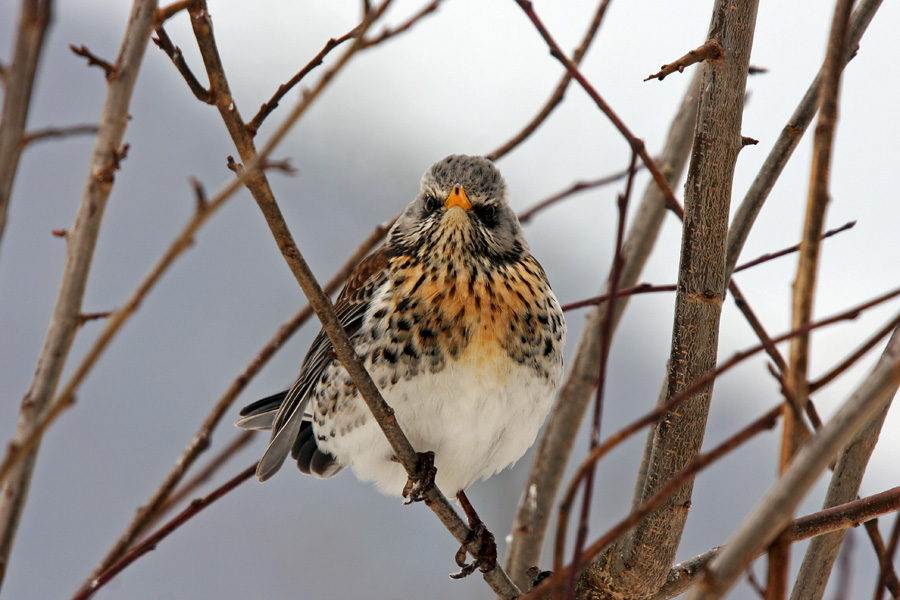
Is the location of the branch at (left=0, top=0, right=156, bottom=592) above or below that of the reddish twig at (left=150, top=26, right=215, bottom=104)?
→ below

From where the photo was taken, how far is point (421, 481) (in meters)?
1.91

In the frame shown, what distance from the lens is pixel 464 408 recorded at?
2174mm

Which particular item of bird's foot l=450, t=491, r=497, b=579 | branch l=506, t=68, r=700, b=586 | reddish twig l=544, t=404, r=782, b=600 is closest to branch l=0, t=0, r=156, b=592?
reddish twig l=544, t=404, r=782, b=600

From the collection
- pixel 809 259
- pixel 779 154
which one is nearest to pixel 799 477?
pixel 809 259

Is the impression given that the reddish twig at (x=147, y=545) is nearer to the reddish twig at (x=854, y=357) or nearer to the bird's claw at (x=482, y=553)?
the bird's claw at (x=482, y=553)

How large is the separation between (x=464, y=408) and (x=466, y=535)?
0.33m

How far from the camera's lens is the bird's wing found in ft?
7.68

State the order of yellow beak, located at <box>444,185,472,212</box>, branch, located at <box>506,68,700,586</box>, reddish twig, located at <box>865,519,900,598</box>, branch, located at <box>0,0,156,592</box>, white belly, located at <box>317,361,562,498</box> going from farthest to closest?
branch, located at <box>506,68,700,586</box> → yellow beak, located at <box>444,185,472,212</box> → white belly, located at <box>317,361,562,498</box> → reddish twig, located at <box>865,519,900,598</box> → branch, located at <box>0,0,156,592</box>

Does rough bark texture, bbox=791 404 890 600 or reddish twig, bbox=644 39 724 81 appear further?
rough bark texture, bbox=791 404 890 600

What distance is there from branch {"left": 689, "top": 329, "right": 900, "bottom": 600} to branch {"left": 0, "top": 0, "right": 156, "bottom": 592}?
75 cm

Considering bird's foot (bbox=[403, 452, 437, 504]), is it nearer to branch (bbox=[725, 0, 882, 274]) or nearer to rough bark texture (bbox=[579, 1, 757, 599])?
rough bark texture (bbox=[579, 1, 757, 599])

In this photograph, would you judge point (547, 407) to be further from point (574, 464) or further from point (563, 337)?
point (574, 464)

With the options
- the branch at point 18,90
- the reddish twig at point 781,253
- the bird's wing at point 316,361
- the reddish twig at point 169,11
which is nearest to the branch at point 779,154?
the reddish twig at point 781,253

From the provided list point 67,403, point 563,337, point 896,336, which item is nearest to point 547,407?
point 563,337
